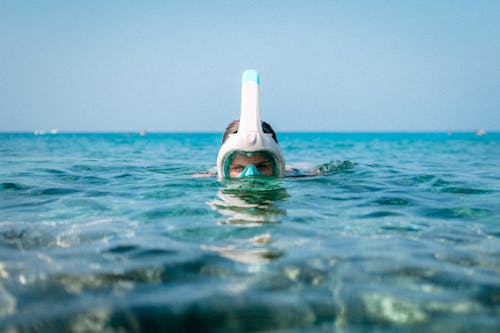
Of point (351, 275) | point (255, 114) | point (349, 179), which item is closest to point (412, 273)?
point (351, 275)

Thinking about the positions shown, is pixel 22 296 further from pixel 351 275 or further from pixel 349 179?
pixel 349 179

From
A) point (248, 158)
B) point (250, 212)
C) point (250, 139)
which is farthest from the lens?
point (248, 158)

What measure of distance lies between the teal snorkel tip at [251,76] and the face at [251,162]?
991 mm

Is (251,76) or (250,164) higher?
(251,76)

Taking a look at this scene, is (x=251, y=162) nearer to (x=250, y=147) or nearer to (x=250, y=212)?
(x=250, y=147)

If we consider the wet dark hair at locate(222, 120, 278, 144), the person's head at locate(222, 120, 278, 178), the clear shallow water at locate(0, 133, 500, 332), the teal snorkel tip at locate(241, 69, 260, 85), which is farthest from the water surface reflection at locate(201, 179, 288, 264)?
the teal snorkel tip at locate(241, 69, 260, 85)

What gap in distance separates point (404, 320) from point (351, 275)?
48 centimetres

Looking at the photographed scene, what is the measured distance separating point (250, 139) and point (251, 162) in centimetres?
57

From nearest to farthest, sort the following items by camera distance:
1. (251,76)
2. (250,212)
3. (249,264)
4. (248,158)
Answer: (249,264) < (250,212) < (251,76) < (248,158)

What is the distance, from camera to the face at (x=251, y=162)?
5621 millimetres

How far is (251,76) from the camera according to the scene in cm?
541

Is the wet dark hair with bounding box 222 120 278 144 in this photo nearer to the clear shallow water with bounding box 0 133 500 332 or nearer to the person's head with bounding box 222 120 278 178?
the person's head with bounding box 222 120 278 178

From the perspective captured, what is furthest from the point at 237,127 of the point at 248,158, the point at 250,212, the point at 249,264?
the point at 249,264

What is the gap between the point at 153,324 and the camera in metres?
1.58
